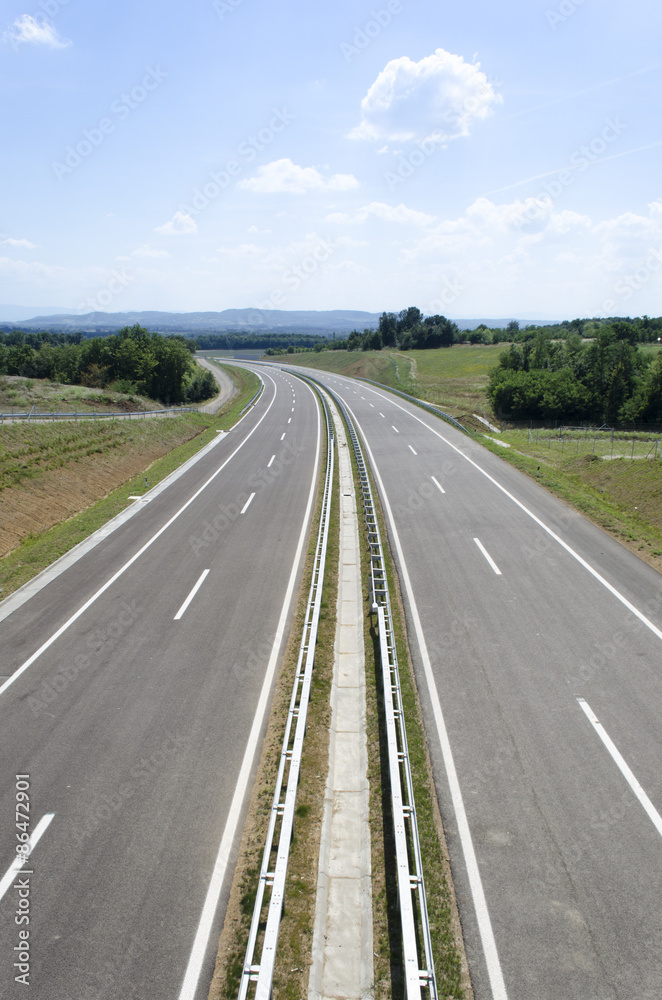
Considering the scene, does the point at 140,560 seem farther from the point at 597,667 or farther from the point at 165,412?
the point at 165,412

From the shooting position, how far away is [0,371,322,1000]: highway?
20.3ft

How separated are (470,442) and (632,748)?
26525 millimetres

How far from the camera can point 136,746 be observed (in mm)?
9156

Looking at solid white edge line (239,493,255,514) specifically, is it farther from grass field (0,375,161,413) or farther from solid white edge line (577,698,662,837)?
grass field (0,375,161,413)

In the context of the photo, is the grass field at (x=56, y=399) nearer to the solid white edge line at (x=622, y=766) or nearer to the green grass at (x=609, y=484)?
the green grass at (x=609, y=484)

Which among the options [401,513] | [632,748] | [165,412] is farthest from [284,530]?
[165,412]

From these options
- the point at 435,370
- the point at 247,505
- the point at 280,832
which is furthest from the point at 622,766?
the point at 435,370

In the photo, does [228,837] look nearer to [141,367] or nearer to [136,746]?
[136,746]

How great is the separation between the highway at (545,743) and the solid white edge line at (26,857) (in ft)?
19.2

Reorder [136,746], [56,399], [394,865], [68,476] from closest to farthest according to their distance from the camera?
[394,865]
[136,746]
[68,476]
[56,399]

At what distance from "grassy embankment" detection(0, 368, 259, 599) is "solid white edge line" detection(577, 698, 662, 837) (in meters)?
15.0
